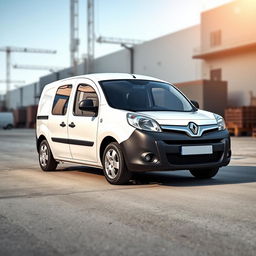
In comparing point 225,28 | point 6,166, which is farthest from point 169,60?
point 6,166

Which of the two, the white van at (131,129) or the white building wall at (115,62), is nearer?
the white van at (131,129)

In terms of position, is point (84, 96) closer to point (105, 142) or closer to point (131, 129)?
point (105, 142)

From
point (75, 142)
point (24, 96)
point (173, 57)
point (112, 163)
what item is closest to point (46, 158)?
point (75, 142)

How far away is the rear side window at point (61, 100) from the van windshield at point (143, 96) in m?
1.06

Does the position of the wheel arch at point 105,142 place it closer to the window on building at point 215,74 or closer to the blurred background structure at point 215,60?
the blurred background structure at point 215,60

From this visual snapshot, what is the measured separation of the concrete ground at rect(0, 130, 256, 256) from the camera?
377 cm

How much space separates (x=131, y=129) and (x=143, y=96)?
1.20 metres

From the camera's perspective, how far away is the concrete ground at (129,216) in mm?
3766

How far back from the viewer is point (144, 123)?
7.04m

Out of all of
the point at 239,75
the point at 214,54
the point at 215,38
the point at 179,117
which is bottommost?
the point at 179,117

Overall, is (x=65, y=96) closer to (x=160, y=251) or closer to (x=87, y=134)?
(x=87, y=134)

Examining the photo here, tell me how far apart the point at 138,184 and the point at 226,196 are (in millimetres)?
1658

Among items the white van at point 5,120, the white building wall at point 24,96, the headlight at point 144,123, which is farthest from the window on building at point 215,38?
the white building wall at point 24,96

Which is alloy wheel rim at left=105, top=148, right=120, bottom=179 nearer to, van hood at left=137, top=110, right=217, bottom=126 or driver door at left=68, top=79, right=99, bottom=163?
driver door at left=68, top=79, right=99, bottom=163
